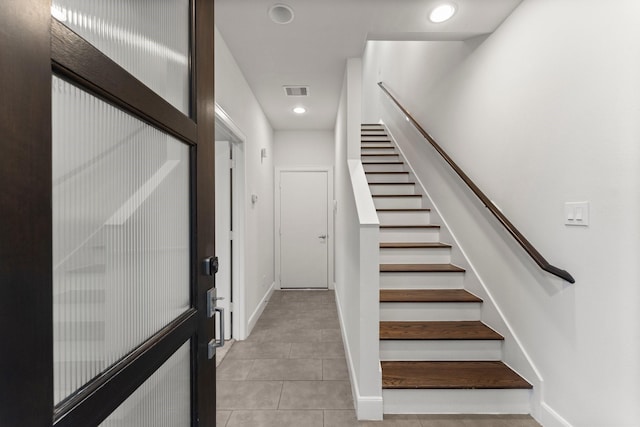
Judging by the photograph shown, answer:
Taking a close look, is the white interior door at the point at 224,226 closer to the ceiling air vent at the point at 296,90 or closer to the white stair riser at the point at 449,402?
the ceiling air vent at the point at 296,90

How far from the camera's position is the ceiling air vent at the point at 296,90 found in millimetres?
3307

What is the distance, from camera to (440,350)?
7.06 feet

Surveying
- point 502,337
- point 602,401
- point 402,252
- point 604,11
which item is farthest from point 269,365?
point 604,11

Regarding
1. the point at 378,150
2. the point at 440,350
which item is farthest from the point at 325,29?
the point at 378,150

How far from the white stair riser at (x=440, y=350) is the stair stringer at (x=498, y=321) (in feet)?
0.35

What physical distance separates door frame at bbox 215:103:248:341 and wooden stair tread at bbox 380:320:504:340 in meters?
1.51

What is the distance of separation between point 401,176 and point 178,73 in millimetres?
3326

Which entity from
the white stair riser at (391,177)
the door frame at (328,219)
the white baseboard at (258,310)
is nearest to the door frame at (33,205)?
the white baseboard at (258,310)

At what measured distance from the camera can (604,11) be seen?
4.67 feet

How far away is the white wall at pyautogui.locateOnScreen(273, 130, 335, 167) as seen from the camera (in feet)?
16.7

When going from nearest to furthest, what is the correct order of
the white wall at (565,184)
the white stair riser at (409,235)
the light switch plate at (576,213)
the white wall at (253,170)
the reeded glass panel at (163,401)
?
the reeded glass panel at (163,401) < the white wall at (565,184) < the light switch plate at (576,213) < the white wall at (253,170) < the white stair riser at (409,235)

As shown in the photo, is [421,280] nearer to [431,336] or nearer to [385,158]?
[431,336]

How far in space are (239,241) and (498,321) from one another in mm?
2330

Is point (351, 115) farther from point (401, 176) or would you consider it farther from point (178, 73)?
point (178, 73)
